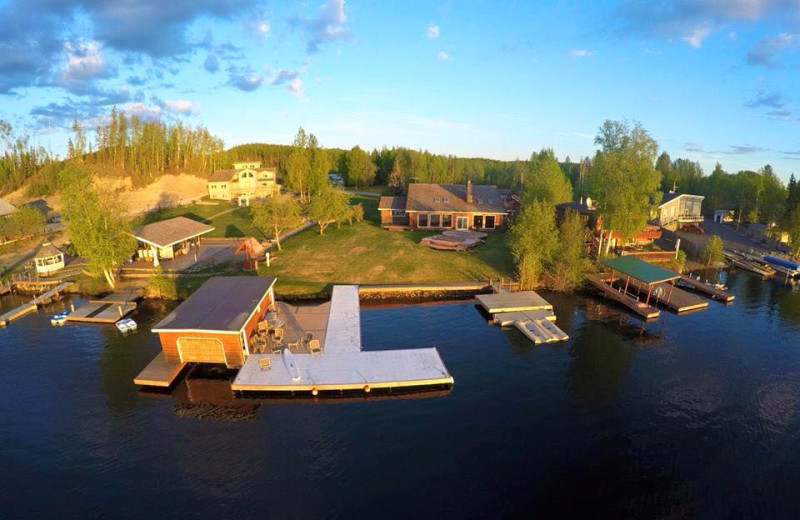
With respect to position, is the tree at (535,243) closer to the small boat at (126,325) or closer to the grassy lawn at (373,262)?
the grassy lawn at (373,262)

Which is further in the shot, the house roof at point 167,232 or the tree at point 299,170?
the tree at point 299,170

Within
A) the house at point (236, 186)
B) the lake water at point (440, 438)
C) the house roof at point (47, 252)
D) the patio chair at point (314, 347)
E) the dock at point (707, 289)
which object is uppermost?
the house at point (236, 186)

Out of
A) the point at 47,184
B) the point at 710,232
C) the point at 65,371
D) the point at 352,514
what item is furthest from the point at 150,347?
the point at 47,184

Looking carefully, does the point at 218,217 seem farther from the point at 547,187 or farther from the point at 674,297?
the point at 674,297

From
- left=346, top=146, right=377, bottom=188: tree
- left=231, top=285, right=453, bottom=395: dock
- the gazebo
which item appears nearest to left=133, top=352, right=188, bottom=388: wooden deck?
left=231, top=285, right=453, bottom=395: dock

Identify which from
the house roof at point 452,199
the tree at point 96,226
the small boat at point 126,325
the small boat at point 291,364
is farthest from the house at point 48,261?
the house roof at point 452,199

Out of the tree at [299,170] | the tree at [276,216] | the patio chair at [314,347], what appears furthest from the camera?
the tree at [299,170]

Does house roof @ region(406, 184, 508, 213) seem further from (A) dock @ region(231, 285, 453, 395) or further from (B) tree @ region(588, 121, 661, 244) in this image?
(A) dock @ region(231, 285, 453, 395)

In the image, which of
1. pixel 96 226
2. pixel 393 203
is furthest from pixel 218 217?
pixel 96 226
